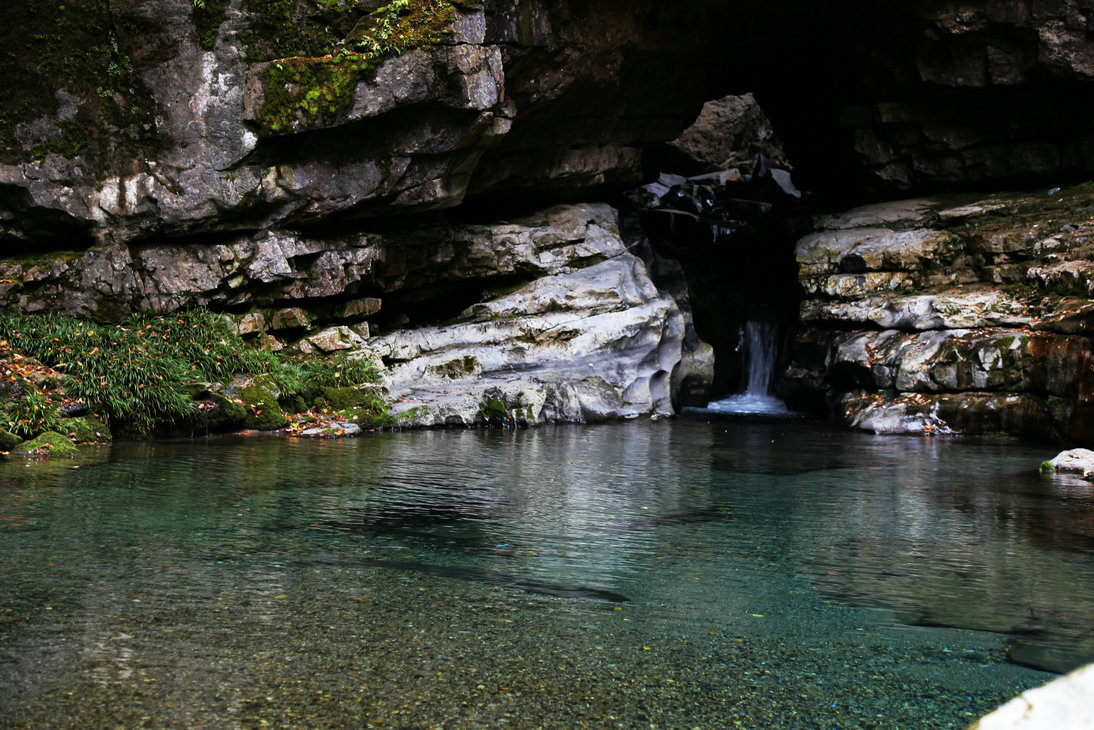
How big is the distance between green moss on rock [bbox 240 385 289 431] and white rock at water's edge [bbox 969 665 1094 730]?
12.5 metres

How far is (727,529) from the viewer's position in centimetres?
682

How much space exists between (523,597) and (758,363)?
1802 centimetres

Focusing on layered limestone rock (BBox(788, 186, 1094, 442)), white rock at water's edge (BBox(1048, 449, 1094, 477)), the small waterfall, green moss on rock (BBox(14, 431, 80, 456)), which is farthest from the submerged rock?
green moss on rock (BBox(14, 431, 80, 456))

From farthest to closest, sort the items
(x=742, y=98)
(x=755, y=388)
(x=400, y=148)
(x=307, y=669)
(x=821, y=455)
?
(x=742, y=98) < (x=755, y=388) < (x=400, y=148) < (x=821, y=455) < (x=307, y=669)

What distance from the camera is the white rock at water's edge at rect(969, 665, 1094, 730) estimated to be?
1.88 m

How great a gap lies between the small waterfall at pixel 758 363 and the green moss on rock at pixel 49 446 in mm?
14506

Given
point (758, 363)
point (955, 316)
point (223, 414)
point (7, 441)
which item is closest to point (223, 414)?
point (223, 414)

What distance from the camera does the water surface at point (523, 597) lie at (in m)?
3.35

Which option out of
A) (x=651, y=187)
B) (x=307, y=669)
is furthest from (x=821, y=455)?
(x=651, y=187)

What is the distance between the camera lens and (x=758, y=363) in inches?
861

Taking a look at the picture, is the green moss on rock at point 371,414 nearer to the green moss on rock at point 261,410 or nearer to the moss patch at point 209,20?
the green moss on rock at point 261,410

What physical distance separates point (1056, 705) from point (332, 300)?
1604cm

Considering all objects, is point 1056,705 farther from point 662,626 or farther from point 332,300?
point 332,300

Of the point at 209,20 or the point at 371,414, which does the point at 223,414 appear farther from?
the point at 209,20
